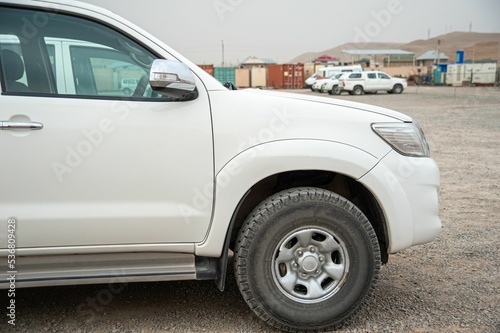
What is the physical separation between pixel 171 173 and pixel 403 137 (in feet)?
4.78

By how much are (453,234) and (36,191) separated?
406 centimetres

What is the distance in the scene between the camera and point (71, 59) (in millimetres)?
2910

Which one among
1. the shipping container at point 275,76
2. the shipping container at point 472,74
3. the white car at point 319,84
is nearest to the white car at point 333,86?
the white car at point 319,84

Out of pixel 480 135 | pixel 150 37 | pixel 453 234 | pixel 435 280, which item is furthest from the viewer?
pixel 480 135

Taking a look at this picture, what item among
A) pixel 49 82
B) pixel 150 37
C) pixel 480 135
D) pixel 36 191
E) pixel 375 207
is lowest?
pixel 480 135

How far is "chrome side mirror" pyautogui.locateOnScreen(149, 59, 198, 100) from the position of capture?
2596 millimetres

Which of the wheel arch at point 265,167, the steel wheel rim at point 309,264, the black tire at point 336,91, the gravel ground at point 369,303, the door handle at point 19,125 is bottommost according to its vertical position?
the black tire at point 336,91

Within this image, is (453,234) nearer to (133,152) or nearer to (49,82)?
(133,152)

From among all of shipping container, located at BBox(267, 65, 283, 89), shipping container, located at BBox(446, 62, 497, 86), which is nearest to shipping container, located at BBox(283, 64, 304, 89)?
shipping container, located at BBox(267, 65, 283, 89)

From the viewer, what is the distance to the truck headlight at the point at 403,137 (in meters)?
3.05

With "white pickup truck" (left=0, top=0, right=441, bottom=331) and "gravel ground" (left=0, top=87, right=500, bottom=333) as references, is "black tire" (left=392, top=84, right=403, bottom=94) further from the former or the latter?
"white pickup truck" (left=0, top=0, right=441, bottom=331)

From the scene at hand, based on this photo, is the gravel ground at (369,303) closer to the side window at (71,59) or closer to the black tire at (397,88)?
A: the side window at (71,59)

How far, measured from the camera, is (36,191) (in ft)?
8.79

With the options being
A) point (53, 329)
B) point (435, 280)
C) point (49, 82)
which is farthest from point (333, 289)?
point (49, 82)
